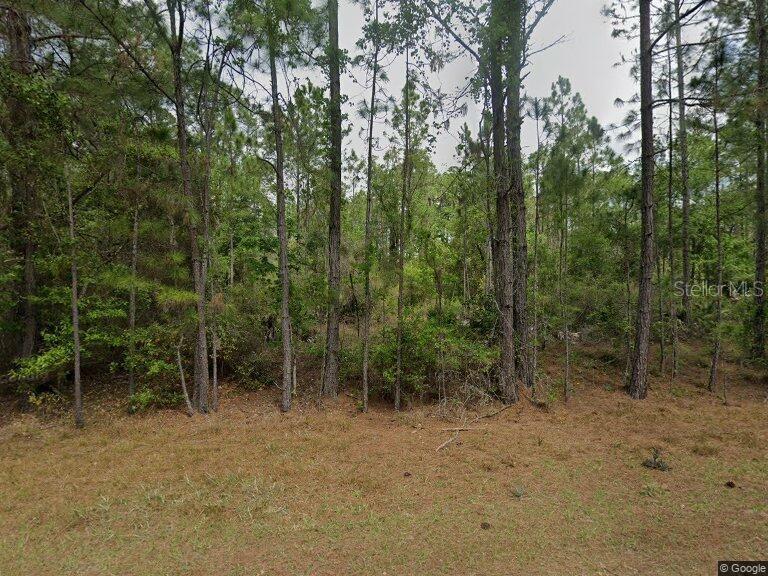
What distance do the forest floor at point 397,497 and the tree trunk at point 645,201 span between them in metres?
1.79

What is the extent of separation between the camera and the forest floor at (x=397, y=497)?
2.96 meters

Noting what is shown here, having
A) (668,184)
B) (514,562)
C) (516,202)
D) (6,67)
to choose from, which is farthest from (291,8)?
(668,184)

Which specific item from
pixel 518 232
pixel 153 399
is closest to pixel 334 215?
pixel 518 232

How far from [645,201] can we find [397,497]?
8490mm

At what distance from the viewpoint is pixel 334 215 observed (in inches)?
347

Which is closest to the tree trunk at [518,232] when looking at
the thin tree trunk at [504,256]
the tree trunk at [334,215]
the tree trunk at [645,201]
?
the thin tree trunk at [504,256]

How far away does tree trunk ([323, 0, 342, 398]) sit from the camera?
8.49m

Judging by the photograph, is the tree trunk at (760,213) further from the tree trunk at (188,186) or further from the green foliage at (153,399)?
the green foliage at (153,399)

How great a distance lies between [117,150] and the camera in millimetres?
7453

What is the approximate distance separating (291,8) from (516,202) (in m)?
6.26

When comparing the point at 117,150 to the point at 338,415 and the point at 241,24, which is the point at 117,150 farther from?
the point at 338,415

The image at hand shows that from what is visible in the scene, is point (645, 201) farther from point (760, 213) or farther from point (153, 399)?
point (153, 399)

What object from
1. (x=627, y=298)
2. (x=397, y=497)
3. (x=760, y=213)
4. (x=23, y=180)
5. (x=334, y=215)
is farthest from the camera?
(x=627, y=298)

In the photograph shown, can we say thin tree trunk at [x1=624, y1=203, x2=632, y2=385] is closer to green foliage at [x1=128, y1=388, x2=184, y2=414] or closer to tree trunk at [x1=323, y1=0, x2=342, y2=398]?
tree trunk at [x1=323, y1=0, x2=342, y2=398]
